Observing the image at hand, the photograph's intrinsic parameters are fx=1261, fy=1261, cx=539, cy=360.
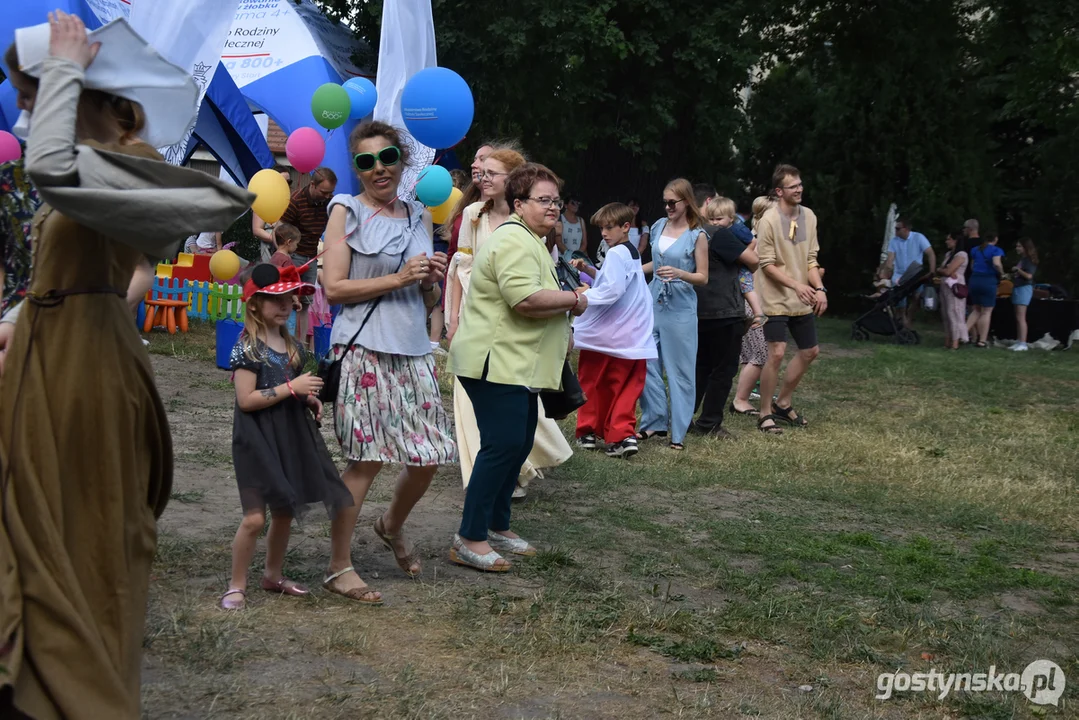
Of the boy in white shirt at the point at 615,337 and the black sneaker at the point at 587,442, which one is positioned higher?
the boy in white shirt at the point at 615,337

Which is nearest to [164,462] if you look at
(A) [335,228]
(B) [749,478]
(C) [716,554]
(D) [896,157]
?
(A) [335,228]

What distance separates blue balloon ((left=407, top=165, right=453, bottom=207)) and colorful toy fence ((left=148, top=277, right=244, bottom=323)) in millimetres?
7097

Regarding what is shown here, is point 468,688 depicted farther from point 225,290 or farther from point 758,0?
point 758,0

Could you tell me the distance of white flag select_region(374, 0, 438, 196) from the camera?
28.2 ft

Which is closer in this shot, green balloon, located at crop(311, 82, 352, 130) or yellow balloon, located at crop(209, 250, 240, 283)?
green balloon, located at crop(311, 82, 352, 130)

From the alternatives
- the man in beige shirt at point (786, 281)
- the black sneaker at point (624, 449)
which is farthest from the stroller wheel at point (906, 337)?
the black sneaker at point (624, 449)

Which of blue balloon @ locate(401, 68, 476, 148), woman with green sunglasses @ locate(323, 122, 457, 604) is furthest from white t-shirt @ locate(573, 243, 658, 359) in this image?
woman with green sunglasses @ locate(323, 122, 457, 604)

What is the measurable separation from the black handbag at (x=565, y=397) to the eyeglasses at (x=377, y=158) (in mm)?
1420

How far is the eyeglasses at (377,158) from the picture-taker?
16.6 ft

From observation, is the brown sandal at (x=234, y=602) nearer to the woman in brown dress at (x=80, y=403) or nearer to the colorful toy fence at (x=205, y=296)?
the woman in brown dress at (x=80, y=403)

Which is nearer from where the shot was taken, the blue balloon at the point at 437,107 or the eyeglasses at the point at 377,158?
the eyeglasses at the point at 377,158

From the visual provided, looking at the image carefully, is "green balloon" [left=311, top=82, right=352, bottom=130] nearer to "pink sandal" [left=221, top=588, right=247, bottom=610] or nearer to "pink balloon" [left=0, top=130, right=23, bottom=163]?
"pink balloon" [left=0, top=130, right=23, bottom=163]

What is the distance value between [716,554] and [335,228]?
8.32 ft

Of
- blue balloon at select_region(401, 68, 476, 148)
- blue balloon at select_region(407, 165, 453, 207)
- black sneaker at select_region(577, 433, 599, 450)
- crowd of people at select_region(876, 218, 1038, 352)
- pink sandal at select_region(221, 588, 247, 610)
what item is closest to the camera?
pink sandal at select_region(221, 588, 247, 610)
